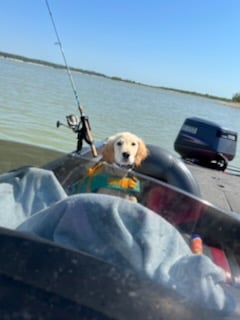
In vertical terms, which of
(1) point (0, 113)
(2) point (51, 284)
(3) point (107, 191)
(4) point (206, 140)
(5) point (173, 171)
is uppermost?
(2) point (51, 284)

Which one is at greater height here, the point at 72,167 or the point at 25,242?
the point at 25,242

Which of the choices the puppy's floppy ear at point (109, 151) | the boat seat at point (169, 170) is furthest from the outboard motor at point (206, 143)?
the puppy's floppy ear at point (109, 151)

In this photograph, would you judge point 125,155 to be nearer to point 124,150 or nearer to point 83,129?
point 124,150

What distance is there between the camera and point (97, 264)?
0.88m

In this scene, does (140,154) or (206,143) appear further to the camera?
(206,143)

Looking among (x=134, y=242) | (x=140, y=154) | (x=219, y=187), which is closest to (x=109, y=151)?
(x=140, y=154)

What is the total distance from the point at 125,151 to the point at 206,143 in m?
2.77

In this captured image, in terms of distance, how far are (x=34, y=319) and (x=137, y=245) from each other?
0.30 m

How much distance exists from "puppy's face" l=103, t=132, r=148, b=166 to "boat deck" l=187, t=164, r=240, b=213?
1.12m

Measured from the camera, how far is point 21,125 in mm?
10523

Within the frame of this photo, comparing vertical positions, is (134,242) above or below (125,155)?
above

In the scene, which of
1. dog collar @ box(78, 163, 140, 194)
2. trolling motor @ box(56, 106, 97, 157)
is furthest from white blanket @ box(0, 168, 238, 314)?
trolling motor @ box(56, 106, 97, 157)

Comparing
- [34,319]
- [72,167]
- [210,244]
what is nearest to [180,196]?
[210,244]

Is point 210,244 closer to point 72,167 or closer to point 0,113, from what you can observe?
point 72,167
